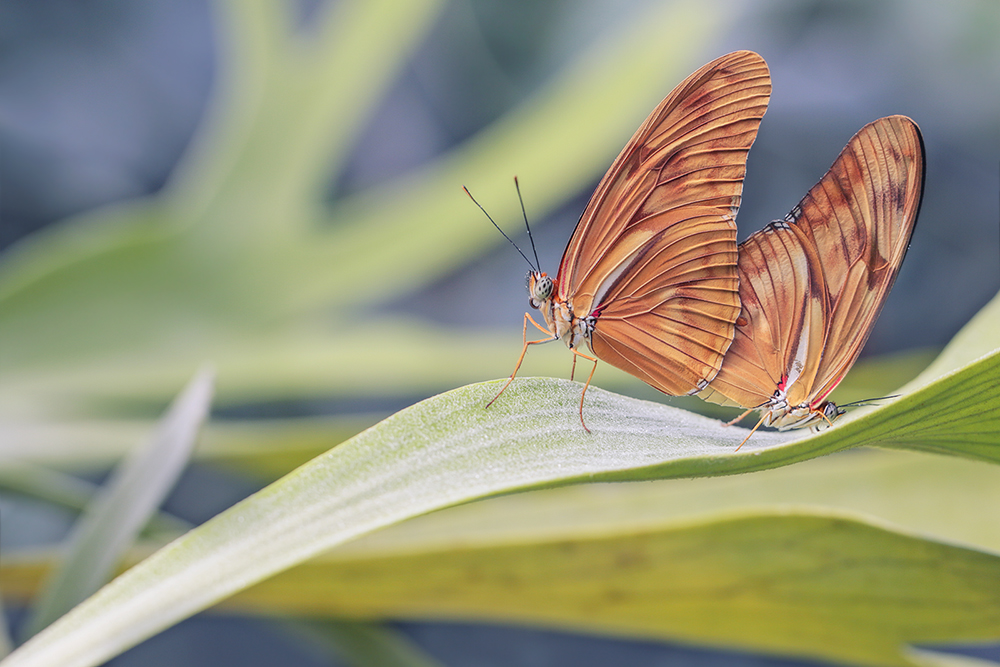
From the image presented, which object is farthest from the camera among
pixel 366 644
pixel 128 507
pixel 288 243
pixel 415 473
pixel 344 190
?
pixel 344 190

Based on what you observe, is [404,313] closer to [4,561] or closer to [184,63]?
[184,63]

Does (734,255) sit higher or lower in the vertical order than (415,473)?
higher

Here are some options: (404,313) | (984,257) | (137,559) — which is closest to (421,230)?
(404,313)

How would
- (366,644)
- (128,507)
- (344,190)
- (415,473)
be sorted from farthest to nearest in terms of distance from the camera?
(344,190) < (366,644) < (128,507) < (415,473)

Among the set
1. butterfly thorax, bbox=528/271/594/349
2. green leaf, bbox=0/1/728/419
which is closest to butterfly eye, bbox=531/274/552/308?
butterfly thorax, bbox=528/271/594/349

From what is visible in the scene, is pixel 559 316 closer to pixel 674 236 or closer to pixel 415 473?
pixel 674 236

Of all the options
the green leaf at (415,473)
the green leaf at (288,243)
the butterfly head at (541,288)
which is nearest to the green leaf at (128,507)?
the green leaf at (415,473)

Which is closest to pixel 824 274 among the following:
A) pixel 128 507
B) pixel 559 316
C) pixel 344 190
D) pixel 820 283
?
pixel 820 283

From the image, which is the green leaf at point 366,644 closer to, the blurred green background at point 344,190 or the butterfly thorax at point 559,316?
the blurred green background at point 344,190
